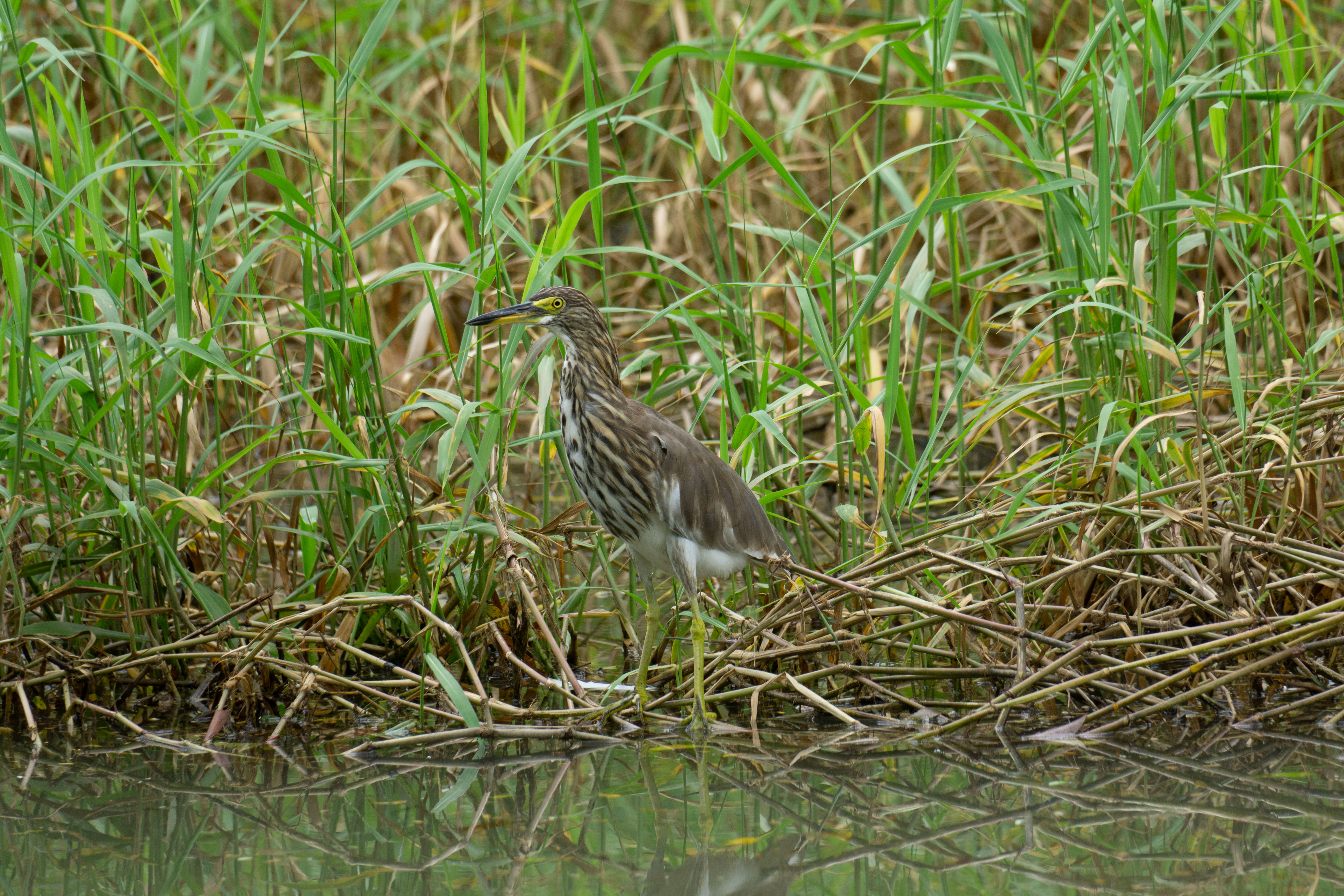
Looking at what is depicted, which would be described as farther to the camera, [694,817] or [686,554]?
[686,554]

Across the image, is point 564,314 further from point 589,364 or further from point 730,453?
point 730,453

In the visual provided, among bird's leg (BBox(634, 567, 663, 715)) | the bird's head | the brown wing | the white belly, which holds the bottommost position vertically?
bird's leg (BBox(634, 567, 663, 715))

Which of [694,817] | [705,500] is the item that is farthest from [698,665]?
[694,817]

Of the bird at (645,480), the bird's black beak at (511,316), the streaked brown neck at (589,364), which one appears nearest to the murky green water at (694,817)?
the bird at (645,480)

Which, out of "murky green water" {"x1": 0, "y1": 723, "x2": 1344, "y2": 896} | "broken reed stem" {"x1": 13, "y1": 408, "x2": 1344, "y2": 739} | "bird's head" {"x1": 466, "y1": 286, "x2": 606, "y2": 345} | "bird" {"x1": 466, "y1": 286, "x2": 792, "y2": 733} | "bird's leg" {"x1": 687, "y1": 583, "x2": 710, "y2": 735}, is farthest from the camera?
"bird's head" {"x1": 466, "y1": 286, "x2": 606, "y2": 345}

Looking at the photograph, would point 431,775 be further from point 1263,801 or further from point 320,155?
point 320,155

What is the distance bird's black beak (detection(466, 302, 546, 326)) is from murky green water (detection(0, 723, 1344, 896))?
107 centimetres

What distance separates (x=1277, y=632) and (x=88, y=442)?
304 centimetres

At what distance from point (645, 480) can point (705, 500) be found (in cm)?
16

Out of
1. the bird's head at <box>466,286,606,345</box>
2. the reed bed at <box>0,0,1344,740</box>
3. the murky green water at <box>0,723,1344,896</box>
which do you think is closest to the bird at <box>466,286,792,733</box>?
the bird's head at <box>466,286,606,345</box>

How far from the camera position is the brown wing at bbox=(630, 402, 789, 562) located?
3549mm

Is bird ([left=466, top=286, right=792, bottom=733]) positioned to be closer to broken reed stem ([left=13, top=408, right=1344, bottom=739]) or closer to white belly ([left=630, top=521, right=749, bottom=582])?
white belly ([left=630, top=521, right=749, bottom=582])

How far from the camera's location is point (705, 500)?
141 inches

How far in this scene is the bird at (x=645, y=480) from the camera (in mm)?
3566
